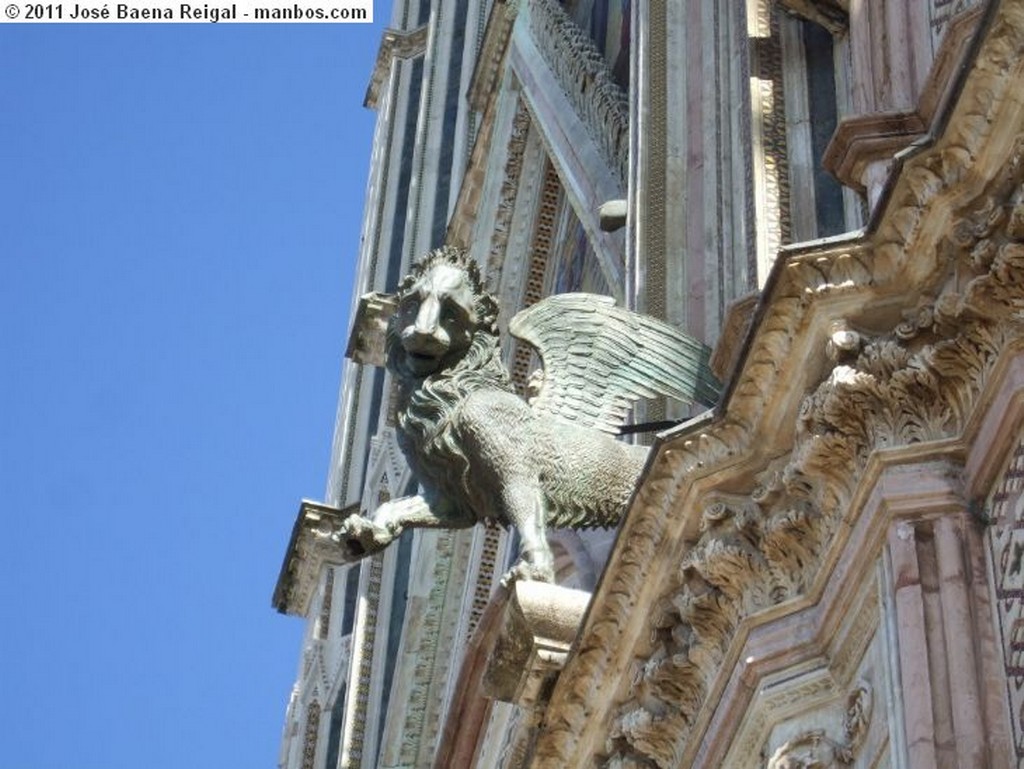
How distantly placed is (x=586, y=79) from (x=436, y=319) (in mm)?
5683

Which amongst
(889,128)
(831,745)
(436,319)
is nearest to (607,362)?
(436,319)

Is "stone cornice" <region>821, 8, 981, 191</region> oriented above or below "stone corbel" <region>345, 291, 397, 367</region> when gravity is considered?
below

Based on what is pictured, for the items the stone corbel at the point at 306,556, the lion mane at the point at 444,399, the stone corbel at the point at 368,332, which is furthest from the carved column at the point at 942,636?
the stone corbel at the point at 306,556

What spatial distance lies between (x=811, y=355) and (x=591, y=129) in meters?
6.72

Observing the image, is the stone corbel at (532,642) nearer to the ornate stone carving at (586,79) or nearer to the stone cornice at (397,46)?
the ornate stone carving at (586,79)

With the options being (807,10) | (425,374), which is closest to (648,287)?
(807,10)

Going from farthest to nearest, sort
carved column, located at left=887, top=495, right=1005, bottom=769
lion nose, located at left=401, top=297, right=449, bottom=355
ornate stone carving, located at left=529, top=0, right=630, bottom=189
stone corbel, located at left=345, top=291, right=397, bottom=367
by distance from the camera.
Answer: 1. stone corbel, located at left=345, top=291, right=397, bottom=367
2. ornate stone carving, located at left=529, top=0, right=630, bottom=189
3. lion nose, located at left=401, top=297, right=449, bottom=355
4. carved column, located at left=887, top=495, right=1005, bottom=769

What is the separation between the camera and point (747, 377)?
6.67 m

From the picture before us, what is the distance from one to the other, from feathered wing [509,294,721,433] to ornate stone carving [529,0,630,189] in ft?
12.0

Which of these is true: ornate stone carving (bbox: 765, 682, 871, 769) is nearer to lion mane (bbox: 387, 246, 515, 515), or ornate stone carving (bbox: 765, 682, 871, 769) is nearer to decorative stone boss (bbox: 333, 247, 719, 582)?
decorative stone boss (bbox: 333, 247, 719, 582)

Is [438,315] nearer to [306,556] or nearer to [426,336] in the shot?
[426,336]

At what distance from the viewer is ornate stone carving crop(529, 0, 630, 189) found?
1260 cm

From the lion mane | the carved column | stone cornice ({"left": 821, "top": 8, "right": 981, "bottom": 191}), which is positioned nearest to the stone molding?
the lion mane

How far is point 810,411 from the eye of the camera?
644 centimetres
